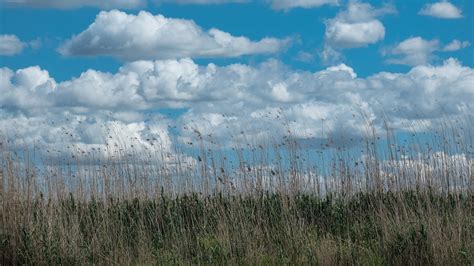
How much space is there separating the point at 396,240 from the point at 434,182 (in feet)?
10.6

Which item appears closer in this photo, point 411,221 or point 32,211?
point 411,221

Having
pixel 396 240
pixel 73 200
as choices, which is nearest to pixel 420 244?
pixel 396 240

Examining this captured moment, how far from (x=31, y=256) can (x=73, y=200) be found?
2449 millimetres

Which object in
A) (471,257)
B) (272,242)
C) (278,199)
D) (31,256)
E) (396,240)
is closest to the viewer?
(471,257)

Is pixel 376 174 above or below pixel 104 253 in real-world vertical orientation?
above

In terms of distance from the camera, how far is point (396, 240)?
7.66m

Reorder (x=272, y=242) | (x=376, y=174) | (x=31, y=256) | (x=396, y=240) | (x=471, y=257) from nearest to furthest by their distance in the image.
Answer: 1. (x=471, y=257)
2. (x=396, y=240)
3. (x=31, y=256)
4. (x=272, y=242)
5. (x=376, y=174)

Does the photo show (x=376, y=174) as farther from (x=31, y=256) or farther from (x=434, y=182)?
(x=31, y=256)

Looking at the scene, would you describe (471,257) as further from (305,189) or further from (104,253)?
(104,253)

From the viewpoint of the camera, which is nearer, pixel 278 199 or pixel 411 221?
pixel 411 221

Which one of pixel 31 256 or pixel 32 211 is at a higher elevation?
pixel 32 211

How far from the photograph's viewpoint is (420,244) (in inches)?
295

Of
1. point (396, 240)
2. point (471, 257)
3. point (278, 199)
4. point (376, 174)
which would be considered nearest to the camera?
point (471, 257)

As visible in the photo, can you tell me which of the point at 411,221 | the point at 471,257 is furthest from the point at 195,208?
the point at 471,257
